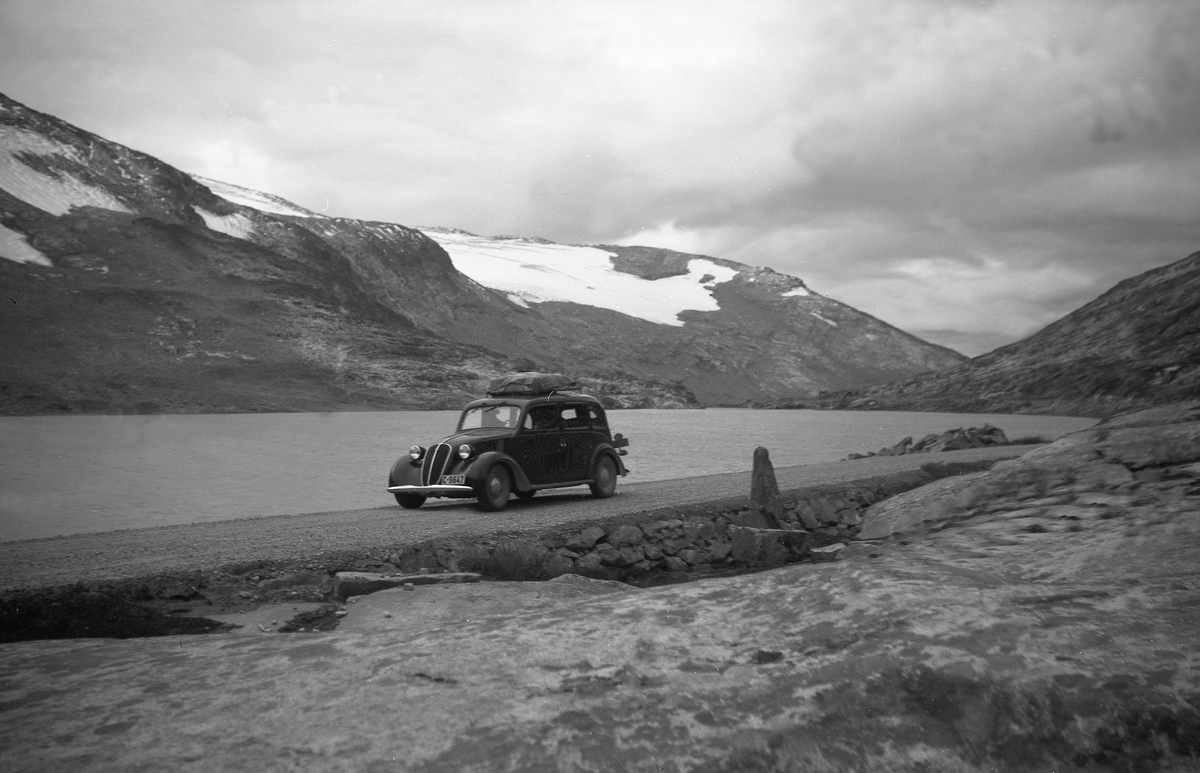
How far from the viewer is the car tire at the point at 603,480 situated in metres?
19.3

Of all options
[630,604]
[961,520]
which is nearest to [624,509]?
[961,520]

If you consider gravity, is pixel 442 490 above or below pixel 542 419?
below

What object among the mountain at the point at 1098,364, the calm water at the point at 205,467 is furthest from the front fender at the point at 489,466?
the mountain at the point at 1098,364

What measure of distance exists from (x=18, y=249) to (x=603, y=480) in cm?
13750

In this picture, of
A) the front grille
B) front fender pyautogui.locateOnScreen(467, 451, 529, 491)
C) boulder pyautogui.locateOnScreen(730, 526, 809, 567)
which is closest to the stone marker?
boulder pyautogui.locateOnScreen(730, 526, 809, 567)

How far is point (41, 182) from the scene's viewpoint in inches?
5920

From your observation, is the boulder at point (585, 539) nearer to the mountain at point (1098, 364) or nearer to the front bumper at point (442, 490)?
the front bumper at point (442, 490)

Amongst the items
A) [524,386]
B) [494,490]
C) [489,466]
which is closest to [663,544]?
[494,490]

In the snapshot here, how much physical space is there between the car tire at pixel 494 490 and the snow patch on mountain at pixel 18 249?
5285 inches

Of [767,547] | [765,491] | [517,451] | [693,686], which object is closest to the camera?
[693,686]

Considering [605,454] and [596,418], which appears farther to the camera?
[596,418]

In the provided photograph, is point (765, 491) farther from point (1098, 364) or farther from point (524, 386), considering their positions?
point (1098, 364)

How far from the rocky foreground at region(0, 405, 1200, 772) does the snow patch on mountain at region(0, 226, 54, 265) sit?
145440 millimetres

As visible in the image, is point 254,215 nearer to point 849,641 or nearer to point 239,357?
point 239,357
